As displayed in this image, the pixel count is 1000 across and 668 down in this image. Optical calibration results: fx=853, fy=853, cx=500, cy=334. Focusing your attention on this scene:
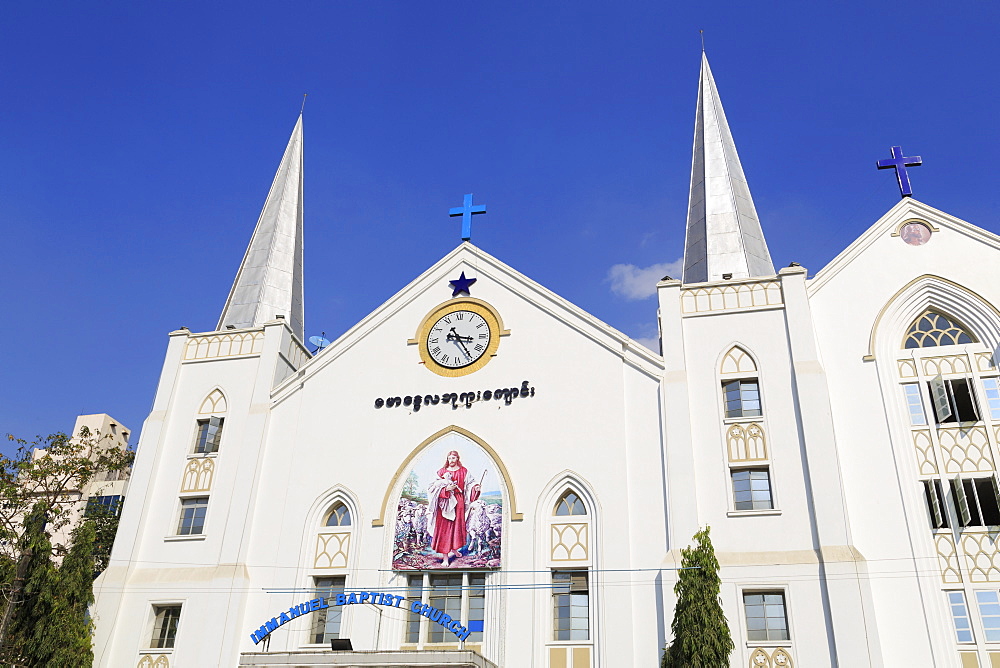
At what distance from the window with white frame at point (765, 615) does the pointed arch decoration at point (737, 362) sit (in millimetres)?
6080

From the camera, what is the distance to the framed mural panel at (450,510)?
76.8 ft

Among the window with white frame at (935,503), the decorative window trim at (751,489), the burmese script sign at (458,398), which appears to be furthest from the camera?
the burmese script sign at (458,398)

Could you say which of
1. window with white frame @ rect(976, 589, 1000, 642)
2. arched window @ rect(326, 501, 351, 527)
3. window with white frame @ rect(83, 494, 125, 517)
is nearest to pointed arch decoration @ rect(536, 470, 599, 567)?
arched window @ rect(326, 501, 351, 527)

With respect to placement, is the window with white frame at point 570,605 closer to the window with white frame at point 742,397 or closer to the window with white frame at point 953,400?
the window with white frame at point 742,397

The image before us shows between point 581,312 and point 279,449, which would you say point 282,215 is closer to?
point 279,449

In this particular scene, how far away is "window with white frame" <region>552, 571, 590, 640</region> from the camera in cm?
2189

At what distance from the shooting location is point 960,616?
19.8 m

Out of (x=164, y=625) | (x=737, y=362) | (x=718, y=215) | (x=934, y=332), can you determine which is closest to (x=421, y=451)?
(x=164, y=625)

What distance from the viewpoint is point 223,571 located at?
2441cm

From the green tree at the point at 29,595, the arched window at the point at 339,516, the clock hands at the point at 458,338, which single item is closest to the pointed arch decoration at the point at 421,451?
the arched window at the point at 339,516

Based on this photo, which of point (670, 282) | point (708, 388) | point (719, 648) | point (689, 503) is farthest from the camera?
point (670, 282)

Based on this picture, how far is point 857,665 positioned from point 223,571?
16.8 m

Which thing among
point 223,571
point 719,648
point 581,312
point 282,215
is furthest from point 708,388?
point 282,215

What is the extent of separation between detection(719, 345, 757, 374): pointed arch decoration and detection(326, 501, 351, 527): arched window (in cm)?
1159
